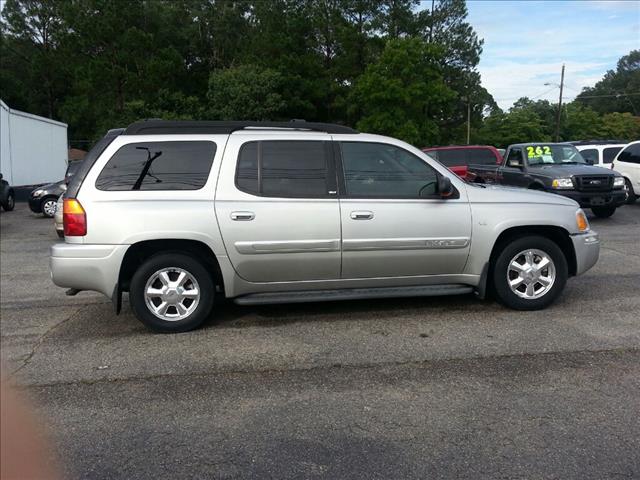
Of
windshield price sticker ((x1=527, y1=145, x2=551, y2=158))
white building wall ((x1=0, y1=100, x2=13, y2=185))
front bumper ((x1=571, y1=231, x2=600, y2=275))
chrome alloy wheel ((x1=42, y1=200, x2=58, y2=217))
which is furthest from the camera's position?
white building wall ((x1=0, y1=100, x2=13, y2=185))

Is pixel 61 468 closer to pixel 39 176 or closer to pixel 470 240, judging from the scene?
pixel 470 240

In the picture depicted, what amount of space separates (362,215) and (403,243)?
0.48m

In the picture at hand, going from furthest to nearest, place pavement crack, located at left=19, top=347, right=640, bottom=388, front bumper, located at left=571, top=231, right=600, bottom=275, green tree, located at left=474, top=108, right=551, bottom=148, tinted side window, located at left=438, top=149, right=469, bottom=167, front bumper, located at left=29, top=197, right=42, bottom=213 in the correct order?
green tree, located at left=474, top=108, right=551, bottom=148 < tinted side window, located at left=438, top=149, right=469, bottom=167 < front bumper, located at left=29, top=197, right=42, bottom=213 < front bumper, located at left=571, top=231, right=600, bottom=275 < pavement crack, located at left=19, top=347, right=640, bottom=388

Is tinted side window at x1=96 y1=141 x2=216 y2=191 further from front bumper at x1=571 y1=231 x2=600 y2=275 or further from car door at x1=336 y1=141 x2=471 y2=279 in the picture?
front bumper at x1=571 y1=231 x2=600 y2=275

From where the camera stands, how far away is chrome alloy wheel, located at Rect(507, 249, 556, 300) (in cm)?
602

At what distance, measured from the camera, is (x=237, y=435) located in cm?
361

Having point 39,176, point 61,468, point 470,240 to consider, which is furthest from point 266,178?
point 39,176

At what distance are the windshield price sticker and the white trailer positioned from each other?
58.8 ft

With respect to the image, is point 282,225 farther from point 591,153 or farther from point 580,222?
point 591,153

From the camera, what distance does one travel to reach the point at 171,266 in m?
5.51

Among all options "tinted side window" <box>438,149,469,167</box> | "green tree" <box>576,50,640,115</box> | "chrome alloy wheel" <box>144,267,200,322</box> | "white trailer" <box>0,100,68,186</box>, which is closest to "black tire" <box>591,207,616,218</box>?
"tinted side window" <box>438,149,469,167</box>

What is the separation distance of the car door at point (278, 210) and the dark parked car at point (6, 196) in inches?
616

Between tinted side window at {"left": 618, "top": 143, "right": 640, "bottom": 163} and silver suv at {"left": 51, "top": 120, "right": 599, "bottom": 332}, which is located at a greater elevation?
tinted side window at {"left": 618, "top": 143, "right": 640, "bottom": 163}

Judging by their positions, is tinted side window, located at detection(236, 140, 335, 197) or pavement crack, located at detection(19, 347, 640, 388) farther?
tinted side window, located at detection(236, 140, 335, 197)
